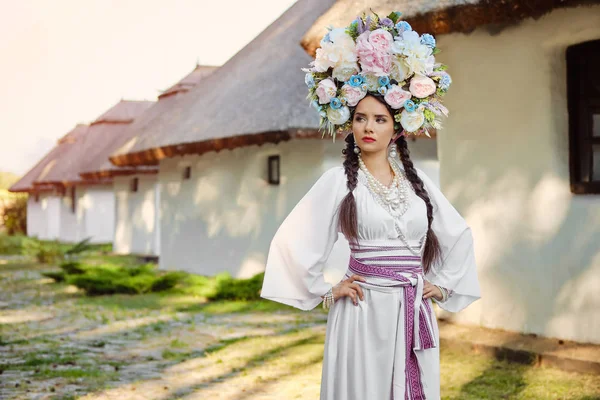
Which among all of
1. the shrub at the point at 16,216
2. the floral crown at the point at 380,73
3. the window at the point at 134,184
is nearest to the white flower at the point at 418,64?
the floral crown at the point at 380,73

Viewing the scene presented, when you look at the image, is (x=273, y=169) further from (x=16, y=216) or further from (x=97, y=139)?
(x=16, y=216)

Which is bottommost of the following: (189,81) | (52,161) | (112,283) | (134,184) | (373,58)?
(112,283)

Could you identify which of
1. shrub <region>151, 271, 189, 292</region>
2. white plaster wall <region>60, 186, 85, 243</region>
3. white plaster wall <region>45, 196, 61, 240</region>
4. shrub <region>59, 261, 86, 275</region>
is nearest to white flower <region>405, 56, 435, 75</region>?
shrub <region>151, 271, 189, 292</region>

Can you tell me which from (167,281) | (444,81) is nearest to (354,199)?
(444,81)

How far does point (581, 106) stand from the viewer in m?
6.27

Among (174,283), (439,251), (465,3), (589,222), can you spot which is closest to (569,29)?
(465,3)

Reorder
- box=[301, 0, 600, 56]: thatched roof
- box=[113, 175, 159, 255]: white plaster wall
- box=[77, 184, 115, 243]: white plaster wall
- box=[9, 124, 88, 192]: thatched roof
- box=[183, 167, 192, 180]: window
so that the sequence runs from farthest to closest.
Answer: box=[9, 124, 88, 192]: thatched roof < box=[77, 184, 115, 243]: white plaster wall < box=[113, 175, 159, 255]: white plaster wall < box=[183, 167, 192, 180]: window < box=[301, 0, 600, 56]: thatched roof

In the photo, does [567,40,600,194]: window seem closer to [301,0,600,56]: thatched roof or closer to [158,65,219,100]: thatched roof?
[301,0,600,56]: thatched roof

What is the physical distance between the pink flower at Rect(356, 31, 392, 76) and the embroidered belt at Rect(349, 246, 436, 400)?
0.71 meters

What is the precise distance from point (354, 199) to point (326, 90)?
46 cm

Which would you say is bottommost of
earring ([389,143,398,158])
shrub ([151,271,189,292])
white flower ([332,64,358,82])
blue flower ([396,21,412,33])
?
shrub ([151,271,189,292])

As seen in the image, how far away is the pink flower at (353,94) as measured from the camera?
3.13m

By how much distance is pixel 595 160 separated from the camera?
734 cm

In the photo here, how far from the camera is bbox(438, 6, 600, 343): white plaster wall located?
6191 millimetres
